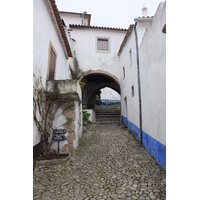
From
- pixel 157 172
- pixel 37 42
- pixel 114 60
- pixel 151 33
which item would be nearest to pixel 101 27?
pixel 114 60

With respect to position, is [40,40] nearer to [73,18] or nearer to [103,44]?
[103,44]

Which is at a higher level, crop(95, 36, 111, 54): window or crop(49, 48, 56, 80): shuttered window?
crop(95, 36, 111, 54): window

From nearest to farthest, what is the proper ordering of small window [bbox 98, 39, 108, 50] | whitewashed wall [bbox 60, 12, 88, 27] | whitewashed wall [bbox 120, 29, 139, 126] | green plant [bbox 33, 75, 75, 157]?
green plant [bbox 33, 75, 75, 157], whitewashed wall [bbox 120, 29, 139, 126], small window [bbox 98, 39, 108, 50], whitewashed wall [bbox 60, 12, 88, 27]

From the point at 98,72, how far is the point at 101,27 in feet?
11.2

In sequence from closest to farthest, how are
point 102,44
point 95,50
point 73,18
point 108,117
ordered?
point 95,50, point 102,44, point 108,117, point 73,18

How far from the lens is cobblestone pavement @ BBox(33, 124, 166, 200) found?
274 centimetres

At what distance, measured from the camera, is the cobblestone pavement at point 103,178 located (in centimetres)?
274

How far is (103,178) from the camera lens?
3350 millimetres

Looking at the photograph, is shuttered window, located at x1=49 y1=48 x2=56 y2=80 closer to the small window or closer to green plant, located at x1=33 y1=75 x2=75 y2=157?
green plant, located at x1=33 y1=75 x2=75 y2=157

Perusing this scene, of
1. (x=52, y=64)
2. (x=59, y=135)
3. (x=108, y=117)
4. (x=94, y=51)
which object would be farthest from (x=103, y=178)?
(x=94, y=51)

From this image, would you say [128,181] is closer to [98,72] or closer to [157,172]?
[157,172]

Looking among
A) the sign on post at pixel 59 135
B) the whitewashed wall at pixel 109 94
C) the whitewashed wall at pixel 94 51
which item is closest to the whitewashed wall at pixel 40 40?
the sign on post at pixel 59 135

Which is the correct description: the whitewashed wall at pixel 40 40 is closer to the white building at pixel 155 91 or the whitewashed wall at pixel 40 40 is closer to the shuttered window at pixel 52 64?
the shuttered window at pixel 52 64

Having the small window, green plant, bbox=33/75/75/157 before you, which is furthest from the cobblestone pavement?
the small window
